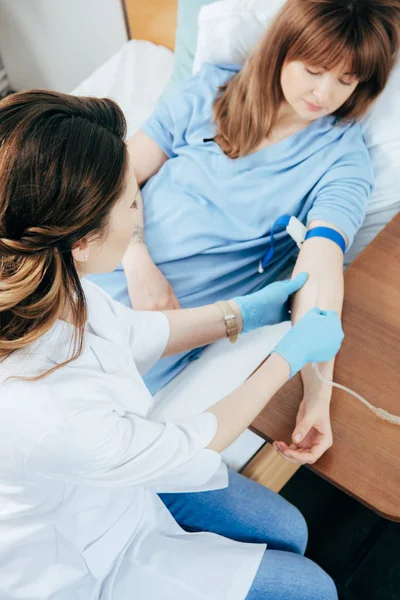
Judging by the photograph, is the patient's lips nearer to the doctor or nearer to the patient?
the patient

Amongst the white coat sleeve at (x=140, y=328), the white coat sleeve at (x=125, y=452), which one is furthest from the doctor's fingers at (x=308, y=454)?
the white coat sleeve at (x=140, y=328)

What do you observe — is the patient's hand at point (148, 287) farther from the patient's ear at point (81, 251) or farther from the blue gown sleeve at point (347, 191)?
the patient's ear at point (81, 251)

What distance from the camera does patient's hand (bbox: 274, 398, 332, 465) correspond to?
0.89 metres

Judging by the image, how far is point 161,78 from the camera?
6.42 ft

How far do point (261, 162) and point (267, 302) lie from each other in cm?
38

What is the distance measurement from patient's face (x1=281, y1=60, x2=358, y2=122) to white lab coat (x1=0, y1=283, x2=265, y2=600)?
0.62 metres

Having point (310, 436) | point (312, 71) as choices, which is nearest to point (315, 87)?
point (312, 71)

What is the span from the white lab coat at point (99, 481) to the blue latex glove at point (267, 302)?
10.3 inches

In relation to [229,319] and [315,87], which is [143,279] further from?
[315,87]

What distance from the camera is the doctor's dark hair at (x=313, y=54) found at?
117 centimetres

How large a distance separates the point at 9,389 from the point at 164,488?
0.32 meters

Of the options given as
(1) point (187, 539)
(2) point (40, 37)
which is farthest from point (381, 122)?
(2) point (40, 37)

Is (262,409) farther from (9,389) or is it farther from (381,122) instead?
(381,122)

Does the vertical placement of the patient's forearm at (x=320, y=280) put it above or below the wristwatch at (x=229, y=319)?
above
